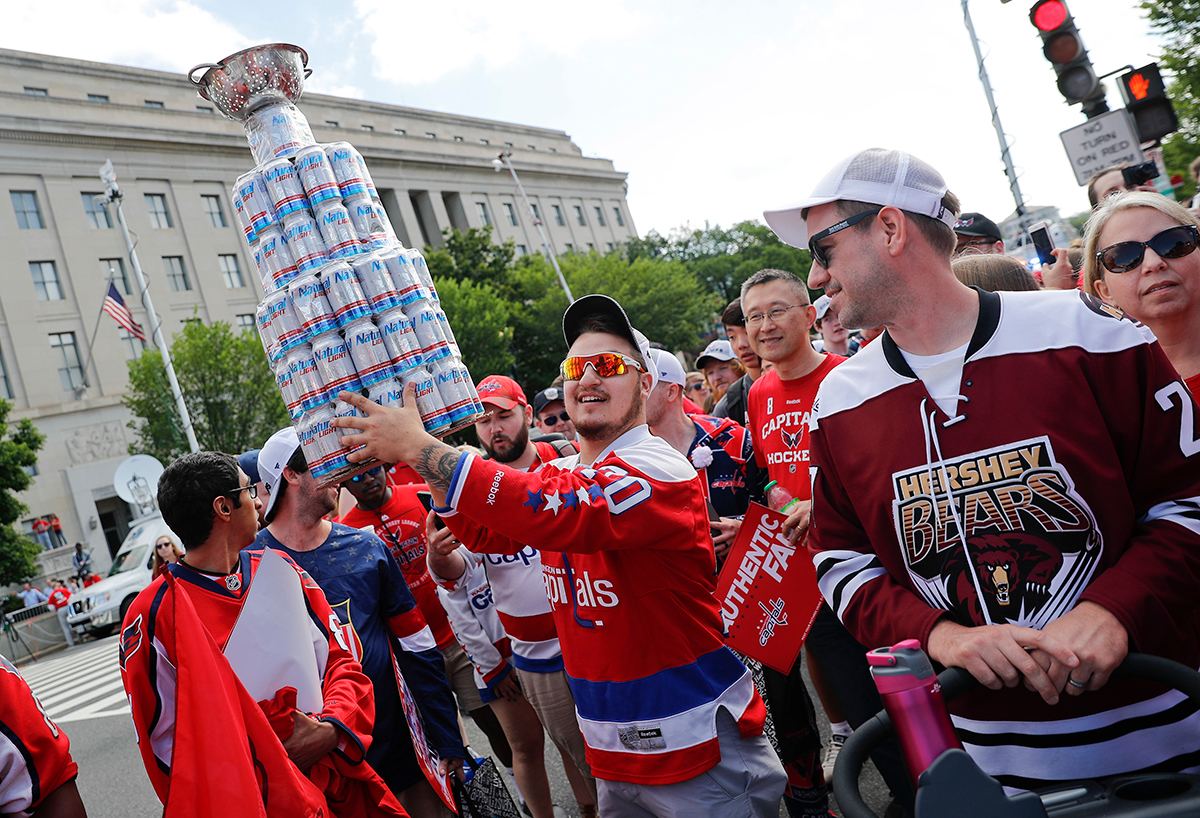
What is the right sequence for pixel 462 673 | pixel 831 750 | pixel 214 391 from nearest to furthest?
pixel 831 750, pixel 462 673, pixel 214 391

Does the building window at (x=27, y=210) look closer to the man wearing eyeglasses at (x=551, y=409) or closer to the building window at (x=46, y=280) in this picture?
the building window at (x=46, y=280)

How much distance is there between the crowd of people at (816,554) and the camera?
192cm

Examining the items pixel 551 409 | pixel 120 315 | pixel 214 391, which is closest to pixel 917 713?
pixel 551 409

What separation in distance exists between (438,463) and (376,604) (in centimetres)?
179

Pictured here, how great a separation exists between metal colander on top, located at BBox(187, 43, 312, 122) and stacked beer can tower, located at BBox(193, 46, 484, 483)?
0.6 inches

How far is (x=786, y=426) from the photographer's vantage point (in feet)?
15.6

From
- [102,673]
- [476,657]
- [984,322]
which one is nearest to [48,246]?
[102,673]

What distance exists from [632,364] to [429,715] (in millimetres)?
2172

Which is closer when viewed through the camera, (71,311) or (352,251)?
(352,251)

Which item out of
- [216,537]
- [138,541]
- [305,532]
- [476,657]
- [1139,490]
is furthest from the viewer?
[138,541]

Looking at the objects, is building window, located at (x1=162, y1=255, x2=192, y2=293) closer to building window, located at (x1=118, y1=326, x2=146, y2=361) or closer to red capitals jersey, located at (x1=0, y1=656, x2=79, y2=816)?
building window, located at (x1=118, y1=326, x2=146, y2=361)

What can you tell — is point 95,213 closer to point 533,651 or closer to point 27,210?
point 27,210

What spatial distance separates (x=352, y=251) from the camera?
111 inches

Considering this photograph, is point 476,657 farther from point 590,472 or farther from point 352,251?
point 352,251
